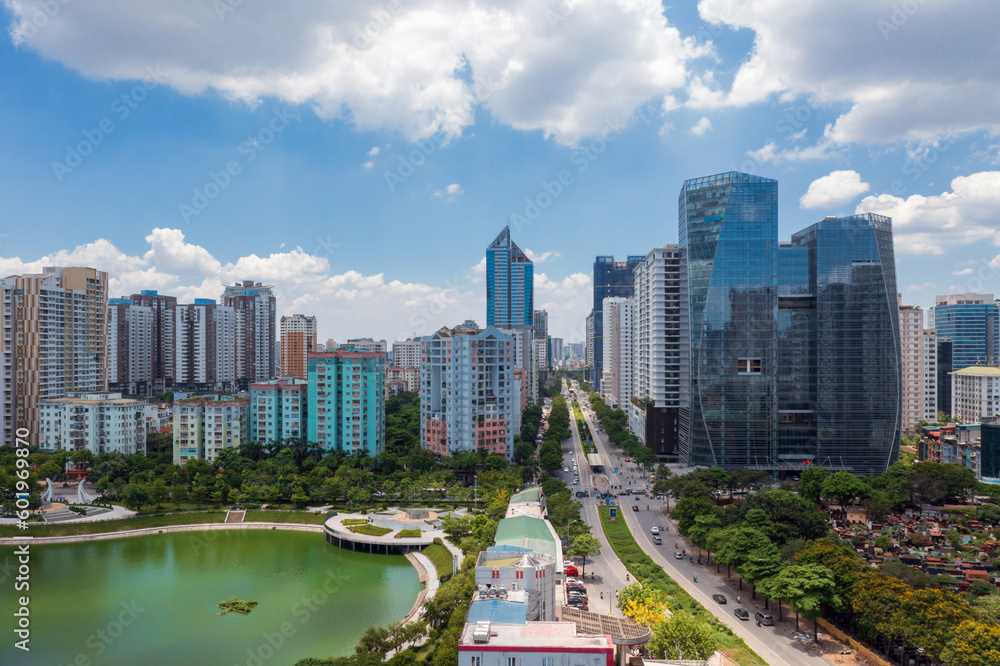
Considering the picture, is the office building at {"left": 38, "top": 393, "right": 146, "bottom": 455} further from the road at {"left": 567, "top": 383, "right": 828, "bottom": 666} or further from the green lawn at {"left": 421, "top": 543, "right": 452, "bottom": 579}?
the road at {"left": 567, "top": 383, "right": 828, "bottom": 666}

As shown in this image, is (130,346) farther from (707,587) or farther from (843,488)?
(843,488)

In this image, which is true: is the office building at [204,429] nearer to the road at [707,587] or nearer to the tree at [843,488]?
the road at [707,587]

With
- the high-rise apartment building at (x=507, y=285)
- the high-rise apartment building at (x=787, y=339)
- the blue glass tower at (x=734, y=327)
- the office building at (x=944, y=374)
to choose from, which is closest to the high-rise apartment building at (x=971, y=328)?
the office building at (x=944, y=374)

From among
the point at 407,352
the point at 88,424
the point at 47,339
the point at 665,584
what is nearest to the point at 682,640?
the point at 665,584

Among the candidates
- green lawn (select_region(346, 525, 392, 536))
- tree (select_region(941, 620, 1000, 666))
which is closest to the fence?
tree (select_region(941, 620, 1000, 666))

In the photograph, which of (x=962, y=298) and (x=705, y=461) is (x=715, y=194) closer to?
(x=705, y=461)

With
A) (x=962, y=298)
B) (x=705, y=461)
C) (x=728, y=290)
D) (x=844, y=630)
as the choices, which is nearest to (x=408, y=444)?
(x=705, y=461)
